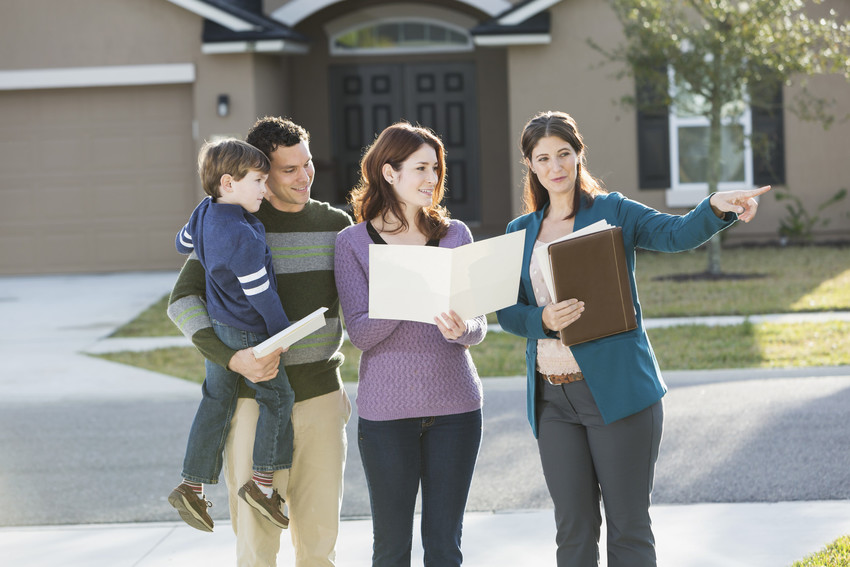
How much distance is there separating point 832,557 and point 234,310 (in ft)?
8.79

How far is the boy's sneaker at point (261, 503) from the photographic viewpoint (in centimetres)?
344

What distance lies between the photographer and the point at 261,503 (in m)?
3.45

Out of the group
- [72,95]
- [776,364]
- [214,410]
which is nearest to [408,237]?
[214,410]

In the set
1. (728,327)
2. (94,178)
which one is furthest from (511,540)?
(94,178)

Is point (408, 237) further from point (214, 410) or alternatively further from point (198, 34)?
point (198, 34)

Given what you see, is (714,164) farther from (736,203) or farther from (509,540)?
(736,203)

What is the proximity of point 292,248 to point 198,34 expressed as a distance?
12.4 m

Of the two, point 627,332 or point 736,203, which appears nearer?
point 736,203

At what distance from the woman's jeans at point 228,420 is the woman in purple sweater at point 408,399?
274 mm

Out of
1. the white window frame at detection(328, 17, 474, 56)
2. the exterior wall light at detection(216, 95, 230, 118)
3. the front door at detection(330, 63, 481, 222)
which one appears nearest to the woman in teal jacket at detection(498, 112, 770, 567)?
the exterior wall light at detection(216, 95, 230, 118)

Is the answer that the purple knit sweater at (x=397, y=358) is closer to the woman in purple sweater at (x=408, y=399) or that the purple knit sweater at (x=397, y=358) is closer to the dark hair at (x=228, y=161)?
the woman in purple sweater at (x=408, y=399)

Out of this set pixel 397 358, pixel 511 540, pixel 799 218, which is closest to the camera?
pixel 397 358

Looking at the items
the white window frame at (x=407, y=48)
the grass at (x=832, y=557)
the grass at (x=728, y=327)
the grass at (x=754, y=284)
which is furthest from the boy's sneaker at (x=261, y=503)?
the white window frame at (x=407, y=48)

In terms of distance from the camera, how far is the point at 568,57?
15156 millimetres
